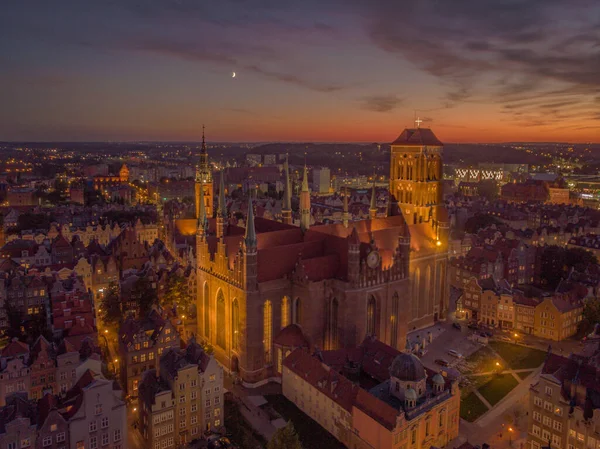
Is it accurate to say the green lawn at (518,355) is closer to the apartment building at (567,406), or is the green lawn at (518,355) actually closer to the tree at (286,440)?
the apartment building at (567,406)

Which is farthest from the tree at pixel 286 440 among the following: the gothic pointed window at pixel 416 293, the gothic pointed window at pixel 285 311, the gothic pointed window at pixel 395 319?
the gothic pointed window at pixel 416 293

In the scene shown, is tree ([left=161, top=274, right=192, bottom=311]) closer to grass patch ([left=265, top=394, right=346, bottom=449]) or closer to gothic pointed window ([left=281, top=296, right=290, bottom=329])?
gothic pointed window ([left=281, top=296, right=290, bottom=329])

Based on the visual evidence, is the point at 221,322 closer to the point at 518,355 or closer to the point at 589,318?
the point at 518,355

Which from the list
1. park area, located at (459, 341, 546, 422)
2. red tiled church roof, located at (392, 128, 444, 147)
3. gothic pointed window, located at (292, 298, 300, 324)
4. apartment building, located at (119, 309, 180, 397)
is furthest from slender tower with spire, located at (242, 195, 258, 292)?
red tiled church roof, located at (392, 128, 444, 147)

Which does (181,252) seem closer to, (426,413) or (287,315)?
(287,315)

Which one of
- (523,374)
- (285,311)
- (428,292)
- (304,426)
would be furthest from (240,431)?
(428,292)
